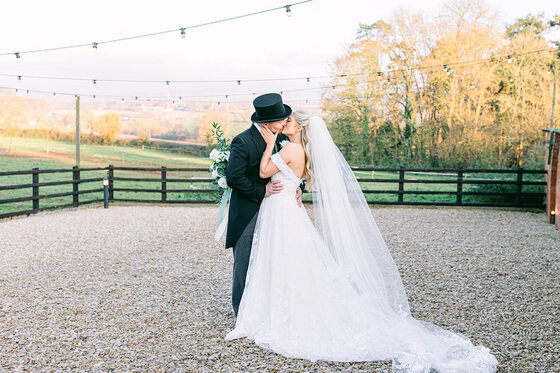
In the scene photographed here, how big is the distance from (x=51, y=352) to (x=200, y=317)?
44.9 inches

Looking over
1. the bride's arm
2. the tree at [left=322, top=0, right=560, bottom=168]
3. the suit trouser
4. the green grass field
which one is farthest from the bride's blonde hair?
the tree at [left=322, top=0, right=560, bottom=168]

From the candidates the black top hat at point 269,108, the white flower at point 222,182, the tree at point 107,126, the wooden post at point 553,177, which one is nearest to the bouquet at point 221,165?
the white flower at point 222,182

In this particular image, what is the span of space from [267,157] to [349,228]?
0.89 metres

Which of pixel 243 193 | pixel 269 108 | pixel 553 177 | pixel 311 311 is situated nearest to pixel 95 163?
pixel 553 177

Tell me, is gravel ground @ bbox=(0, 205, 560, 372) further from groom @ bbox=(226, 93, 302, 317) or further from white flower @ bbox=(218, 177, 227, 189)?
white flower @ bbox=(218, 177, 227, 189)

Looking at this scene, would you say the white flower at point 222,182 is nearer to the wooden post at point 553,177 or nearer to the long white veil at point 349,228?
the long white veil at point 349,228

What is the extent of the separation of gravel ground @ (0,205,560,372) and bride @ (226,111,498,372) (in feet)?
0.53

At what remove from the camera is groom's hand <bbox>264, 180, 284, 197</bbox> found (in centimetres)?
345

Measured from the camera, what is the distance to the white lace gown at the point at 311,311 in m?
2.96

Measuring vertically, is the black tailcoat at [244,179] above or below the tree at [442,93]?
below

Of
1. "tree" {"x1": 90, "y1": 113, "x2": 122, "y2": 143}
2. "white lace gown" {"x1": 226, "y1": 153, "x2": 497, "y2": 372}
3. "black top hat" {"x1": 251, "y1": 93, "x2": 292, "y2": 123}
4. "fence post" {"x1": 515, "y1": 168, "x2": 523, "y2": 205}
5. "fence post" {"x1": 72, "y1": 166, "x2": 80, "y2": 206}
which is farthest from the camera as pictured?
"tree" {"x1": 90, "y1": 113, "x2": 122, "y2": 143}

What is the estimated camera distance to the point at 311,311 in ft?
10.6

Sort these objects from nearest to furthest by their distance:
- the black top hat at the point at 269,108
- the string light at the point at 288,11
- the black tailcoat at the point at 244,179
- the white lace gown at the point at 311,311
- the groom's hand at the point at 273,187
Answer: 1. the white lace gown at the point at 311,311
2. the black top hat at the point at 269,108
3. the black tailcoat at the point at 244,179
4. the groom's hand at the point at 273,187
5. the string light at the point at 288,11

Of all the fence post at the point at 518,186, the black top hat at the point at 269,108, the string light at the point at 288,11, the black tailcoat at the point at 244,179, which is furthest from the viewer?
the fence post at the point at 518,186
